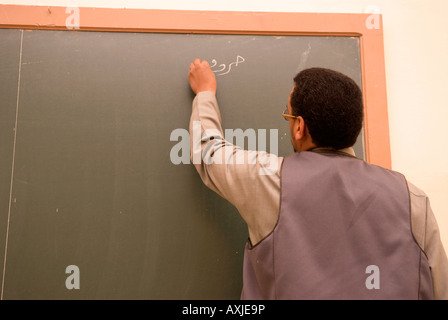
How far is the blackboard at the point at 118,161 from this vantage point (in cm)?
109

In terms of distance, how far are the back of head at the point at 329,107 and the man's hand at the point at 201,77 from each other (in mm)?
321

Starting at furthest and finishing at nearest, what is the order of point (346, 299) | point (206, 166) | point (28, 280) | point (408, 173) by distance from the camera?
point (408, 173) < point (28, 280) < point (206, 166) < point (346, 299)

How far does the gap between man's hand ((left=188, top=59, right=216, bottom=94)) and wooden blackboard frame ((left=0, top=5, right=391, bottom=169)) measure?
13 centimetres

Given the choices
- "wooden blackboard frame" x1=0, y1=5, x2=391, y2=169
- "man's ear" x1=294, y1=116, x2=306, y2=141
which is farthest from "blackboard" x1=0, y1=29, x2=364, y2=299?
"man's ear" x1=294, y1=116, x2=306, y2=141

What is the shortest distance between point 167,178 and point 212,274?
318 millimetres

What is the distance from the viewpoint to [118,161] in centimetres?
113

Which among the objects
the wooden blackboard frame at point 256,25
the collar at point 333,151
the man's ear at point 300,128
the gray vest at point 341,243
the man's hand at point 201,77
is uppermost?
the wooden blackboard frame at point 256,25

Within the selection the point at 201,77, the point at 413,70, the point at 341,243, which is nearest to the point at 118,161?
the point at 201,77

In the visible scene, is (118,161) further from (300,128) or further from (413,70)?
(413,70)

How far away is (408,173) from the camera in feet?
4.03

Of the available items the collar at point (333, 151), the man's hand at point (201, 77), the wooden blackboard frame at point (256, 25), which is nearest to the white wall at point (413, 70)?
the wooden blackboard frame at point (256, 25)

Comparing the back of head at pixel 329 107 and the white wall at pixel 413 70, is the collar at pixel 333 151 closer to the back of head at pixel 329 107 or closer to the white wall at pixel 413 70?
the back of head at pixel 329 107
